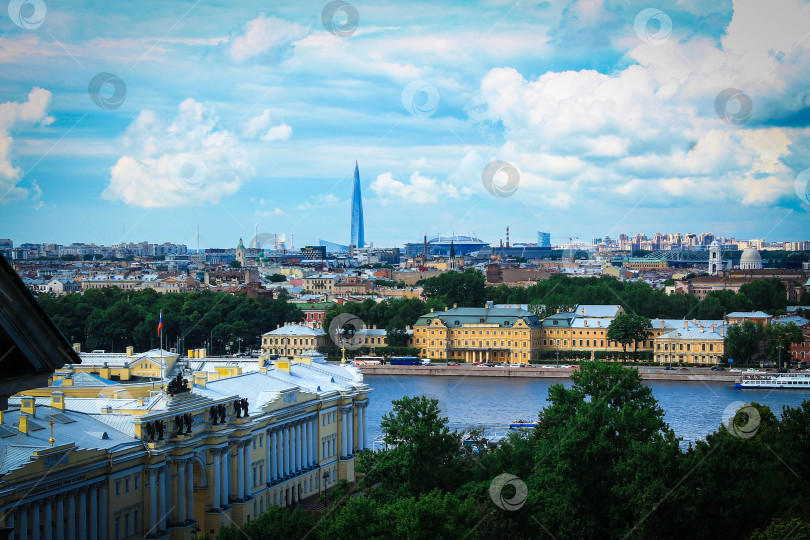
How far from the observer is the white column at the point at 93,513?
37.9 feet

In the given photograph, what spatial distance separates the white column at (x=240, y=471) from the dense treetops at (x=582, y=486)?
1.28 meters

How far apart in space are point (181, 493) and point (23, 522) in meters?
3.28

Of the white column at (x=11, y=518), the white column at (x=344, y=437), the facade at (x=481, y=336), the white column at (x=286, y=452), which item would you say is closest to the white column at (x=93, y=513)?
the white column at (x=11, y=518)

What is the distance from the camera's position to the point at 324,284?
76.2 metres

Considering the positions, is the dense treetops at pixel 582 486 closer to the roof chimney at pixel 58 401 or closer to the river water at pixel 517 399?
the roof chimney at pixel 58 401

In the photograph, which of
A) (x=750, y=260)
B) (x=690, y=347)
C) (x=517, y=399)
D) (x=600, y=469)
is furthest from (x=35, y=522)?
(x=750, y=260)

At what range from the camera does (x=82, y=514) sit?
11336 mm

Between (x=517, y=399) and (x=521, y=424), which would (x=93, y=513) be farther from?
(x=517, y=399)

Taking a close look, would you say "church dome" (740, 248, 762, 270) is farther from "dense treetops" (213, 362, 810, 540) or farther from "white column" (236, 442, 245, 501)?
"white column" (236, 442, 245, 501)

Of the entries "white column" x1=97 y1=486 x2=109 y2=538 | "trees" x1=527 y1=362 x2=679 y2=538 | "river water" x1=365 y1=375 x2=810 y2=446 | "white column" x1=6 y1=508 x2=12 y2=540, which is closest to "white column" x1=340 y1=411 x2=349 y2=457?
"river water" x1=365 y1=375 x2=810 y2=446

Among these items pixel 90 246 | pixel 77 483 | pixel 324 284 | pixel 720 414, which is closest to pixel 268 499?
pixel 77 483

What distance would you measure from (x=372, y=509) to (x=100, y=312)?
36273 mm

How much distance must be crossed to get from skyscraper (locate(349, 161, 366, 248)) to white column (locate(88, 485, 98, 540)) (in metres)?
111

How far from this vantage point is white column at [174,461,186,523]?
13.4 metres
